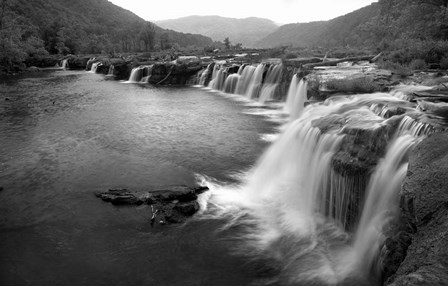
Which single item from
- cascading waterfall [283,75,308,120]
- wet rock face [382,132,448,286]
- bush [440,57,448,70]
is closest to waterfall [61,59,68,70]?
cascading waterfall [283,75,308,120]

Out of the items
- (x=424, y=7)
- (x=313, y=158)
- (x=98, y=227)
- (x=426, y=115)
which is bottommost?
(x=98, y=227)

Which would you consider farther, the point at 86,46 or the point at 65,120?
the point at 86,46

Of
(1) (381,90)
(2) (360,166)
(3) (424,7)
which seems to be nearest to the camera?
(2) (360,166)

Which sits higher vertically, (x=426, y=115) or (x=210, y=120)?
(x=426, y=115)

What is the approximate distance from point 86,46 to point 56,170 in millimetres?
88901

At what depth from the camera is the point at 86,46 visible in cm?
9344

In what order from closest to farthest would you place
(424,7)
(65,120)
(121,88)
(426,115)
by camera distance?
(426,115)
(65,120)
(424,7)
(121,88)

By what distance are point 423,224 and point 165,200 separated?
841cm

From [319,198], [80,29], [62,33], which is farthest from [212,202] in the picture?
[80,29]

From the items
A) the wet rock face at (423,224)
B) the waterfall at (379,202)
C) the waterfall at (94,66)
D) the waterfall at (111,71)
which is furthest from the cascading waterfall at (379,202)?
the waterfall at (94,66)

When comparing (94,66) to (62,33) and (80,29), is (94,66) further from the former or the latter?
(80,29)

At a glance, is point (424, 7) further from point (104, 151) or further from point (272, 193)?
point (104, 151)

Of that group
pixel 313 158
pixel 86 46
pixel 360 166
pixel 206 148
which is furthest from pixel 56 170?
pixel 86 46

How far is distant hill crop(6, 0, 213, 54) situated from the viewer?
89.6 m
